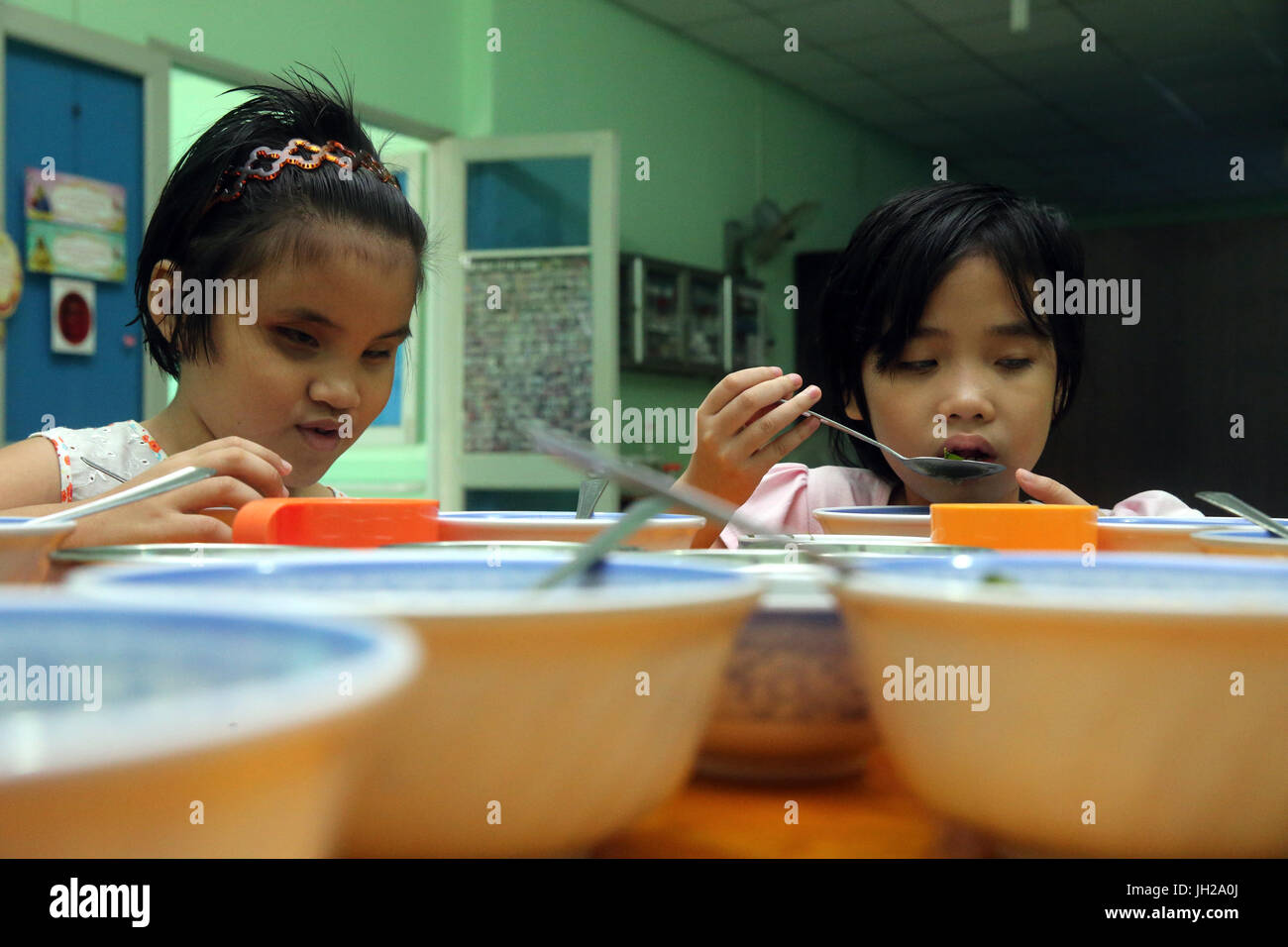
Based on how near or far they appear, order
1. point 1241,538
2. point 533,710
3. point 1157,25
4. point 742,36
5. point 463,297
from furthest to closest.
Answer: point 742,36 → point 1157,25 → point 463,297 → point 1241,538 → point 533,710

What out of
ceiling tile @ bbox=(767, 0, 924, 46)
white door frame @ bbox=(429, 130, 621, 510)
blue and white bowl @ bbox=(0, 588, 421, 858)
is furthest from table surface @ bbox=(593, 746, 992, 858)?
ceiling tile @ bbox=(767, 0, 924, 46)

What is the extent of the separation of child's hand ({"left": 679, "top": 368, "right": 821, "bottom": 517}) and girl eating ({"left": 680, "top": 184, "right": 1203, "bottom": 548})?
1.4 inches

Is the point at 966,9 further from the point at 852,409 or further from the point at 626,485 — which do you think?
the point at 626,485

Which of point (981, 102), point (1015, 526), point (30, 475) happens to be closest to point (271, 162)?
point (30, 475)

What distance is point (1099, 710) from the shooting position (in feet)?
0.85

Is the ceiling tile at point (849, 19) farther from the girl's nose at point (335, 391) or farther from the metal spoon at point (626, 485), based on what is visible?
the metal spoon at point (626, 485)

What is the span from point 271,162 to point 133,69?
1.84 meters

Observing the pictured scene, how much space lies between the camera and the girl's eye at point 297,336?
1.16 meters

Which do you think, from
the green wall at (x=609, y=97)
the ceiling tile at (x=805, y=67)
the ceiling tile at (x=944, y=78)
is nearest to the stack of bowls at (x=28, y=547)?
the green wall at (x=609, y=97)

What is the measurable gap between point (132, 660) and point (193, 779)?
0.09m

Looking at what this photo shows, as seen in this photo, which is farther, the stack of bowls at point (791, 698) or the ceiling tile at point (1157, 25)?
the ceiling tile at point (1157, 25)

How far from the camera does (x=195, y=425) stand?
1250 millimetres

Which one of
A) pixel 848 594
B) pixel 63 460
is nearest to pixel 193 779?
pixel 848 594

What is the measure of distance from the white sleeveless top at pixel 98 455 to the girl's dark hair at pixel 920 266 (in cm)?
89
